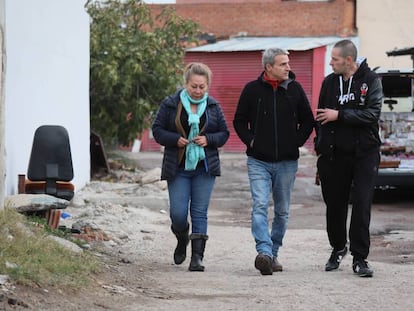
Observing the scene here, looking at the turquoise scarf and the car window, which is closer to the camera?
the turquoise scarf

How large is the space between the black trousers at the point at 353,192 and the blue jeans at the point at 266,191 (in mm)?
328

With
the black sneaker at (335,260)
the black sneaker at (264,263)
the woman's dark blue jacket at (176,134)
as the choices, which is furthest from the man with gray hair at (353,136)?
the woman's dark blue jacket at (176,134)

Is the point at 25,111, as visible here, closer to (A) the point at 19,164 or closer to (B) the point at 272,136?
(A) the point at 19,164

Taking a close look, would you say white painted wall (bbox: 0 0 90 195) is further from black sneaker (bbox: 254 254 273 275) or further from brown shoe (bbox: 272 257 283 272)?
brown shoe (bbox: 272 257 283 272)

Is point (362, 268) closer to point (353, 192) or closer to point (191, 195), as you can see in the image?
point (353, 192)

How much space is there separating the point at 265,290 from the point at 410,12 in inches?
1056

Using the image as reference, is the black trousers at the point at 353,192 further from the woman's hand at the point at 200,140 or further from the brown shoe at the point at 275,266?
the woman's hand at the point at 200,140

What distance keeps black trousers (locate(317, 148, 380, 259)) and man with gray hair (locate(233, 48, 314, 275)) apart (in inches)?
13.3

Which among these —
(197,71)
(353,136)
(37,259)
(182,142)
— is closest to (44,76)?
(197,71)

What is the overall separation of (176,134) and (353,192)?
167 centimetres

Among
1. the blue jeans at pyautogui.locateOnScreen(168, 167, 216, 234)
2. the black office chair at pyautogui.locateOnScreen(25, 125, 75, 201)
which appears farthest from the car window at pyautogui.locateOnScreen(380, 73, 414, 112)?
the blue jeans at pyautogui.locateOnScreen(168, 167, 216, 234)

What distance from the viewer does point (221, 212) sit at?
15266 millimetres

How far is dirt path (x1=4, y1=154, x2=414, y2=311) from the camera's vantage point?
23.2 feet

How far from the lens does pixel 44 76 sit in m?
13.6
